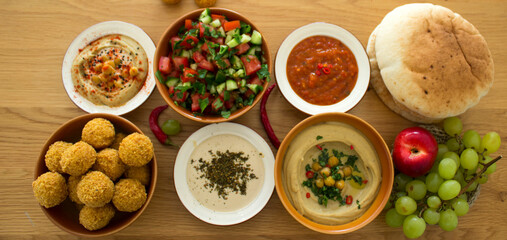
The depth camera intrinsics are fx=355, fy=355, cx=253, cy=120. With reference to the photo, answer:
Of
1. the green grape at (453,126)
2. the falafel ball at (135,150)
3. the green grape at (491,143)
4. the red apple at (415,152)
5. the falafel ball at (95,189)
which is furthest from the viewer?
the green grape at (453,126)

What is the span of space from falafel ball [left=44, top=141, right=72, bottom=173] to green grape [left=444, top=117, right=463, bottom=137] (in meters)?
3.08

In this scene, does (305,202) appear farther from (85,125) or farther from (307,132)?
(85,125)

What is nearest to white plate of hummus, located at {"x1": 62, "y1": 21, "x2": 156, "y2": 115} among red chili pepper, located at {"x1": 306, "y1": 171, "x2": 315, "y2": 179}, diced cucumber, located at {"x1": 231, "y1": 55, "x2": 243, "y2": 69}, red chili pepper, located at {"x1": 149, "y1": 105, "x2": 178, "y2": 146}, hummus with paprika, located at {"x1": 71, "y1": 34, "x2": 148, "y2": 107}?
hummus with paprika, located at {"x1": 71, "y1": 34, "x2": 148, "y2": 107}

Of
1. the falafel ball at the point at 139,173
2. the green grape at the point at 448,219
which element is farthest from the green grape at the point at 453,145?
the falafel ball at the point at 139,173

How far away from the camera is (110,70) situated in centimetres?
291

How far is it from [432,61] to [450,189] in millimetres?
1006

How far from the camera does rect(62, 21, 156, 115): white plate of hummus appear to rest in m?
2.91

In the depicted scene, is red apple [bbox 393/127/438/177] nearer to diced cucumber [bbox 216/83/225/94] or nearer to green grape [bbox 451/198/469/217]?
green grape [bbox 451/198/469/217]

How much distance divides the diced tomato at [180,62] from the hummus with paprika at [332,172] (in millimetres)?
1062

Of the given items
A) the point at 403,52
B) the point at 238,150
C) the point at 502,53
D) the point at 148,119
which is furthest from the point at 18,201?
the point at 502,53

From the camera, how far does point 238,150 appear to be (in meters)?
3.01

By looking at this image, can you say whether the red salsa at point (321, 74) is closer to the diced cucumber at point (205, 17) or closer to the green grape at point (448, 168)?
the diced cucumber at point (205, 17)

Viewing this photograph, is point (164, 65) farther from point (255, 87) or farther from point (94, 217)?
point (94, 217)

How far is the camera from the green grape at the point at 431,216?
2816mm
